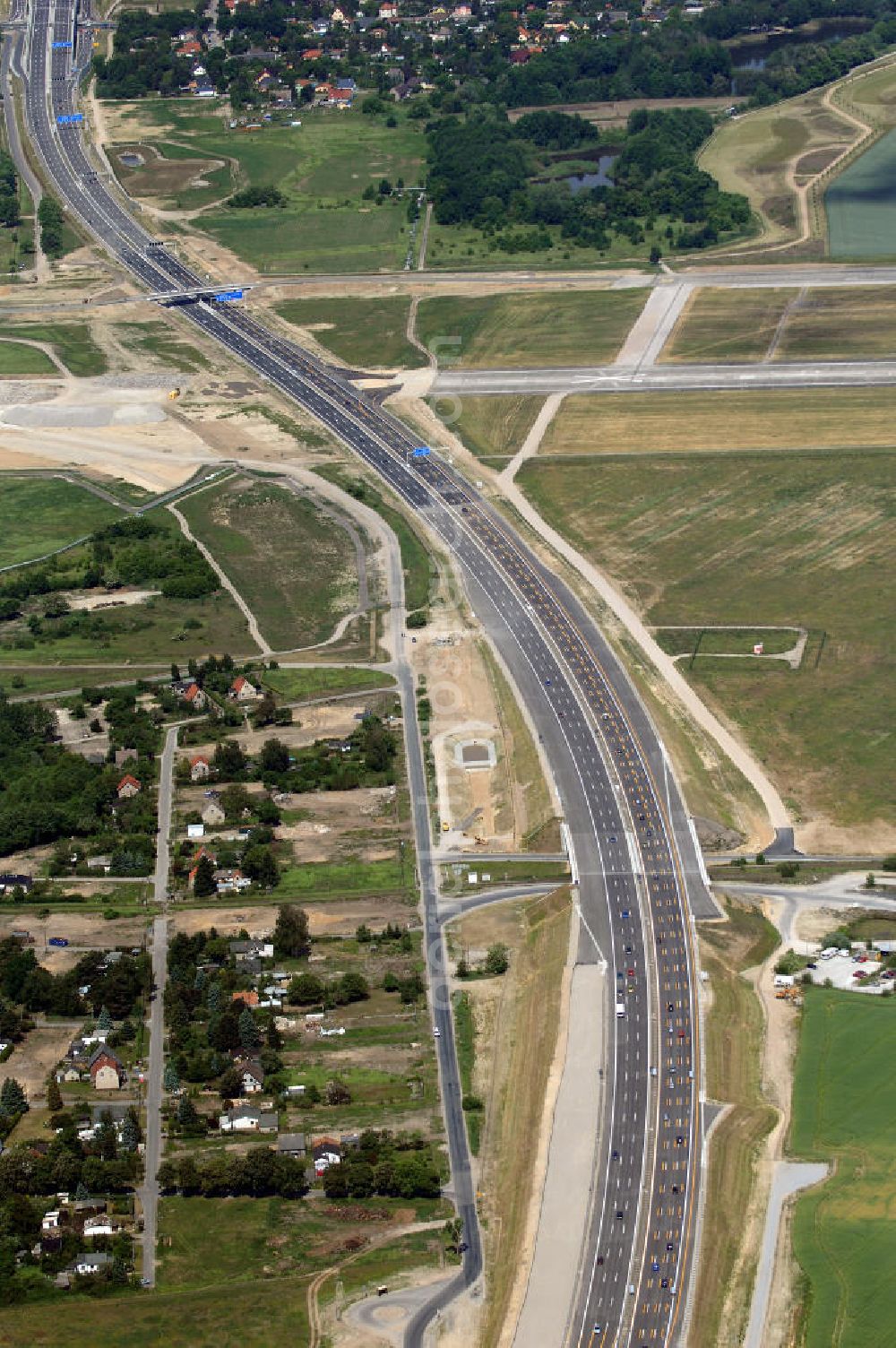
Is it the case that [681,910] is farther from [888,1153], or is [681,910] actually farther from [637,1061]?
[888,1153]

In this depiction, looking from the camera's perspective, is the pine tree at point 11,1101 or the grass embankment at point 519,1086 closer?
the grass embankment at point 519,1086

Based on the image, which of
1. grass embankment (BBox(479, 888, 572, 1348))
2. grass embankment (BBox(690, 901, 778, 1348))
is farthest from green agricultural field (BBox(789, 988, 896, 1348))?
grass embankment (BBox(479, 888, 572, 1348))

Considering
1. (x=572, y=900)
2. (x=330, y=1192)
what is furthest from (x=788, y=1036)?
(x=330, y=1192)

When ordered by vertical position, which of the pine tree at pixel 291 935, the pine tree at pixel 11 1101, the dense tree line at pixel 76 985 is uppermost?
the pine tree at pixel 291 935

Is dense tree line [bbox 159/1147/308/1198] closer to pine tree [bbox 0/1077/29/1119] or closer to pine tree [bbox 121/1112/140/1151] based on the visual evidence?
pine tree [bbox 121/1112/140/1151]

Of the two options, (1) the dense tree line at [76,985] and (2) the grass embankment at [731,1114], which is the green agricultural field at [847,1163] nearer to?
(2) the grass embankment at [731,1114]

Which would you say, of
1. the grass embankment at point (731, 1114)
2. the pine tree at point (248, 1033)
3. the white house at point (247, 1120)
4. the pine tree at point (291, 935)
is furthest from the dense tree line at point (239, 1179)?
the grass embankment at point (731, 1114)

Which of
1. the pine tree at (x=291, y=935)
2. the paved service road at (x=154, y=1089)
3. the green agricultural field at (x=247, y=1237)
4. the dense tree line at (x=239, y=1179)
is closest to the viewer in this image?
the green agricultural field at (x=247, y=1237)
